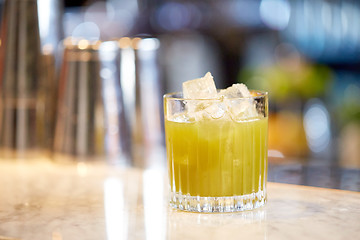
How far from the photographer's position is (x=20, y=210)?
46.1 inches

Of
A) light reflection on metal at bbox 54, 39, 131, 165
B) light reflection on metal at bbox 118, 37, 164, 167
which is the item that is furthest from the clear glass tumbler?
light reflection on metal at bbox 118, 37, 164, 167

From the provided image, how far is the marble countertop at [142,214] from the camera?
979mm

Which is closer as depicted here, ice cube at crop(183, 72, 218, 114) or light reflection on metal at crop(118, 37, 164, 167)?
ice cube at crop(183, 72, 218, 114)

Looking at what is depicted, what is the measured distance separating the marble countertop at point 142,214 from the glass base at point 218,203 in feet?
0.07

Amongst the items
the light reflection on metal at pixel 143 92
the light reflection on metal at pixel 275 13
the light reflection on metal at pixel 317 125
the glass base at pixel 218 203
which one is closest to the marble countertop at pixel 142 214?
the glass base at pixel 218 203

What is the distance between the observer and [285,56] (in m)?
3.63

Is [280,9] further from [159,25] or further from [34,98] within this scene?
[34,98]

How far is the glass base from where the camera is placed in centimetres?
111

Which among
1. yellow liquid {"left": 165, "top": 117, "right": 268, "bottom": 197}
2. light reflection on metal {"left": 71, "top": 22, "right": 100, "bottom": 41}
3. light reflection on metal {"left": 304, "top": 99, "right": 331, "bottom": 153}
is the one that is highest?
light reflection on metal {"left": 71, "top": 22, "right": 100, "bottom": 41}

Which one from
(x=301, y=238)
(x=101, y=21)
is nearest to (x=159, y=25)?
(x=101, y=21)

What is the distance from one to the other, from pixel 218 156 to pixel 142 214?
0.19m

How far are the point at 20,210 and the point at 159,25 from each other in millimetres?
3253

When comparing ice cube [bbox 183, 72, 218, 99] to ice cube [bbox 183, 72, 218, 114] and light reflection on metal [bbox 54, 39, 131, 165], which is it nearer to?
ice cube [bbox 183, 72, 218, 114]

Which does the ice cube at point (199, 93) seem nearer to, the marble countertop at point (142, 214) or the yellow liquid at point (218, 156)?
the yellow liquid at point (218, 156)
